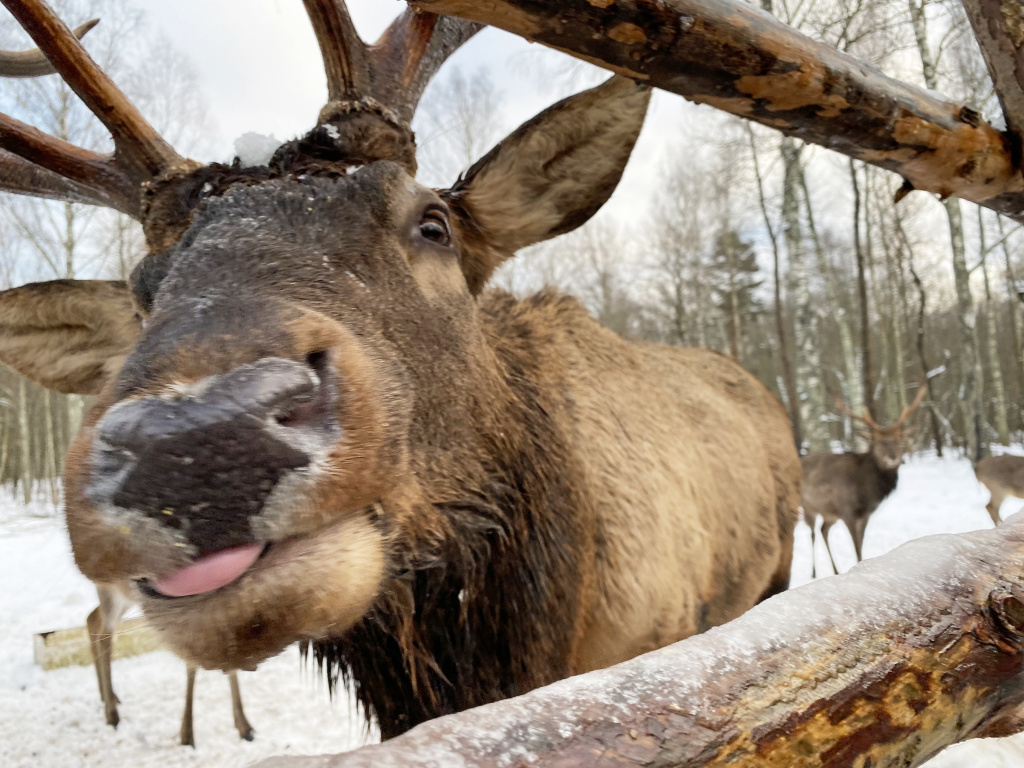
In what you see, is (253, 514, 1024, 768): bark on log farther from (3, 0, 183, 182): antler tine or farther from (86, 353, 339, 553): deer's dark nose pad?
(3, 0, 183, 182): antler tine

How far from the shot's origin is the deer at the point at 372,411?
1178 mm

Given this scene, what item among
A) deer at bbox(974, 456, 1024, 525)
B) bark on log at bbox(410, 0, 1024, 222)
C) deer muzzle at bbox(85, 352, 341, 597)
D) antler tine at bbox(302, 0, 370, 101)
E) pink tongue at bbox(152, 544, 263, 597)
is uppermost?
antler tine at bbox(302, 0, 370, 101)

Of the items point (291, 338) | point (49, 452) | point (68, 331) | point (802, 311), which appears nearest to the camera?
point (291, 338)

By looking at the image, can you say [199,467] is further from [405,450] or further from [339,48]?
[339,48]

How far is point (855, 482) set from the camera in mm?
9852

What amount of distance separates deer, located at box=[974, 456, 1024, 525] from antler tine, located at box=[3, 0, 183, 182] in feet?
39.8

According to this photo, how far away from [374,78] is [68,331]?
1914 mm

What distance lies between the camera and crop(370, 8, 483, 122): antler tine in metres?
2.98

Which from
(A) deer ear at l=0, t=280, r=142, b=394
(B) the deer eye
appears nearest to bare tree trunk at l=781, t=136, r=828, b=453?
(B) the deer eye

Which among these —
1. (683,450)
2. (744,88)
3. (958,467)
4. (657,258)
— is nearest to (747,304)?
(657,258)

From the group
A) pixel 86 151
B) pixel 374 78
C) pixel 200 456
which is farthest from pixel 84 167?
pixel 200 456

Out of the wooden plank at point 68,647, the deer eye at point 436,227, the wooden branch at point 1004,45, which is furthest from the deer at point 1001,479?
the wooden plank at point 68,647

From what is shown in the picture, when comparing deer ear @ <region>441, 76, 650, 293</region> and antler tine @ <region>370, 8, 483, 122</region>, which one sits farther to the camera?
antler tine @ <region>370, 8, 483, 122</region>

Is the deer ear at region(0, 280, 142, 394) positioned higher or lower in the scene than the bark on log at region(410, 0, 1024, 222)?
higher
